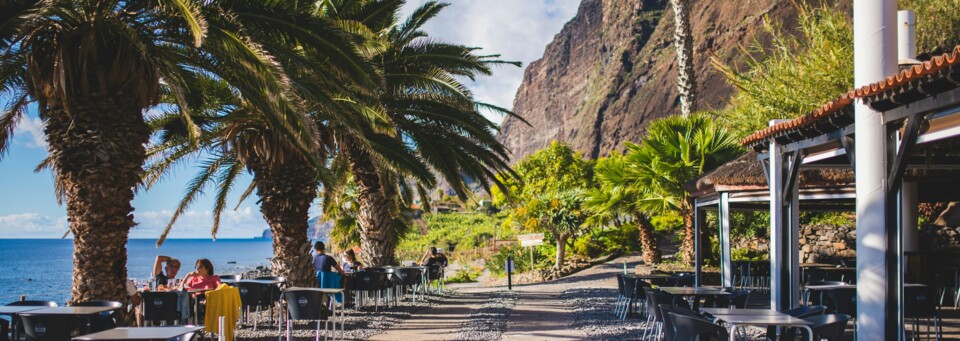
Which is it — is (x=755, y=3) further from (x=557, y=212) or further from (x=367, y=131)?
(x=367, y=131)

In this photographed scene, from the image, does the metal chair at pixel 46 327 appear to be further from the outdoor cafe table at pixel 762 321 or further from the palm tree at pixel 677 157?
the palm tree at pixel 677 157

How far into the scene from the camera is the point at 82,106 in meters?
8.59

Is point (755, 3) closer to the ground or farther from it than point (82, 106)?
farther from it

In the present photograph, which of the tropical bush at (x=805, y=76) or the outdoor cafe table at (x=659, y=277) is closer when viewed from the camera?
the outdoor cafe table at (x=659, y=277)

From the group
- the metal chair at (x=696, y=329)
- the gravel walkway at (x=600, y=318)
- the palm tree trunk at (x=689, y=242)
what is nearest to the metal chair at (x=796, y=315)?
the metal chair at (x=696, y=329)

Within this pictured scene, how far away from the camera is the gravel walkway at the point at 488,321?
423 inches

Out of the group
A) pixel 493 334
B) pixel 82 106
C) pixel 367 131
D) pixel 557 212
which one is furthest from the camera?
pixel 557 212

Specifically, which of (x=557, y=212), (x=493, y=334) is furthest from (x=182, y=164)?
(x=557, y=212)

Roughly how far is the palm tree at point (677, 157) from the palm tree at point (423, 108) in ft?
16.5

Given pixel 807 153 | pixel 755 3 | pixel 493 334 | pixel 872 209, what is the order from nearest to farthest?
1. pixel 872 209
2. pixel 807 153
3. pixel 493 334
4. pixel 755 3

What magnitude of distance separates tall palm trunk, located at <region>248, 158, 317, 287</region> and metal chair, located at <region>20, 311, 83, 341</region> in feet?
22.1

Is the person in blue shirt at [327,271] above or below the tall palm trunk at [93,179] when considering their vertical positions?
below

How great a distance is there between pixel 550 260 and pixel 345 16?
20.6 meters

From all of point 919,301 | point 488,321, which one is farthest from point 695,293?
point 488,321
